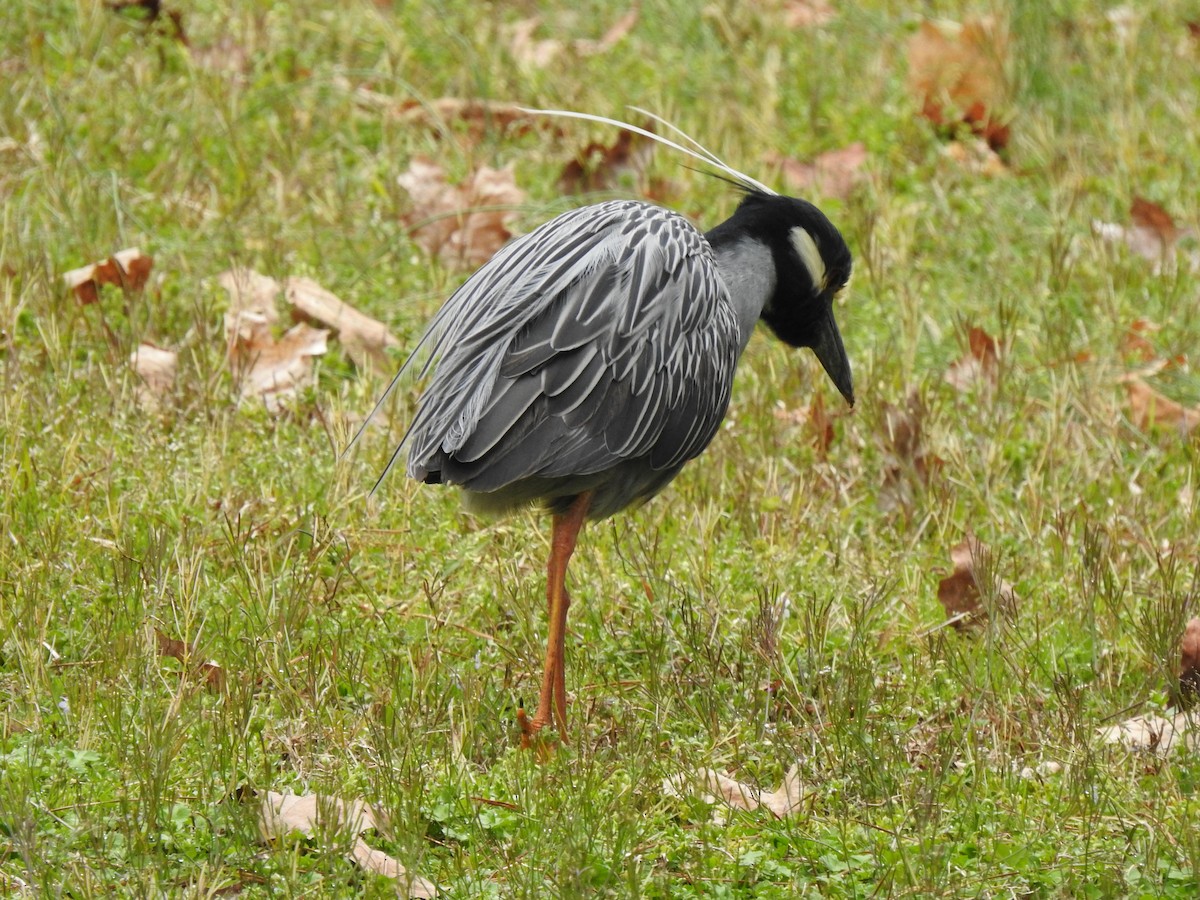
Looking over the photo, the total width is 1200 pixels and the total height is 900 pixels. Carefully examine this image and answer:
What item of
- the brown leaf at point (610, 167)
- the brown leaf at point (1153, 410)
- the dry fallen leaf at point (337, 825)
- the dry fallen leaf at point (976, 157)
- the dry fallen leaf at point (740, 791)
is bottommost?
the dry fallen leaf at point (337, 825)

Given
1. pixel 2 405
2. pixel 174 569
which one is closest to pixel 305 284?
pixel 2 405

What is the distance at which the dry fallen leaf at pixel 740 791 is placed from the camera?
383cm

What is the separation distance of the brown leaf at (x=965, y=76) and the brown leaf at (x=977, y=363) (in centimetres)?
203

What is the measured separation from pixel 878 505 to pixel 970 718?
4.42 feet

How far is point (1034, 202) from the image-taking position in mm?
7363

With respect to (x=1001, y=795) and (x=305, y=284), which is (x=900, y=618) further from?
(x=305, y=284)

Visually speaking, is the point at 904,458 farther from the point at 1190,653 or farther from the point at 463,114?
the point at 463,114

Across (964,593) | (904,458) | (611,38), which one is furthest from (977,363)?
(611,38)

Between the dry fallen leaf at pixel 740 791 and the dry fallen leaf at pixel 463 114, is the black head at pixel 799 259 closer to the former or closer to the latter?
the dry fallen leaf at pixel 740 791

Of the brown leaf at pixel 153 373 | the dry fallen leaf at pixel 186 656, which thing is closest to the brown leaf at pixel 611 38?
the brown leaf at pixel 153 373

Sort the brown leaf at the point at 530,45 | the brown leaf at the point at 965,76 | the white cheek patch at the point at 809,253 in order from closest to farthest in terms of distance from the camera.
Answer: the white cheek patch at the point at 809,253, the brown leaf at the point at 965,76, the brown leaf at the point at 530,45

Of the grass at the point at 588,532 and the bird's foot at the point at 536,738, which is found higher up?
the grass at the point at 588,532

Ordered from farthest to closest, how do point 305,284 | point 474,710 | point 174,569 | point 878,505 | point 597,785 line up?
1. point 305,284
2. point 878,505
3. point 174,569
4. point 474,710
5. point 597,785

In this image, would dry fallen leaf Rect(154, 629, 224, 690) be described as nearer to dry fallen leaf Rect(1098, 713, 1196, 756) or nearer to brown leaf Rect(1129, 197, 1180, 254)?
dry fallen leaf Rect(1098, 713, 1196, 756)
